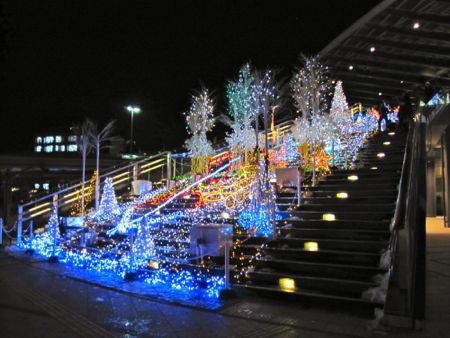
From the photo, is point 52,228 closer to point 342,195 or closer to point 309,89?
point 342,195

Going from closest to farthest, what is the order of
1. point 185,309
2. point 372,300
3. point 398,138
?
point 372,300 < point 185,309 < point 398,138

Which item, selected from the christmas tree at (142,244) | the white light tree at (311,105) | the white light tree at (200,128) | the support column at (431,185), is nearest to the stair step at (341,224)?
the christmas tree at (142,244)

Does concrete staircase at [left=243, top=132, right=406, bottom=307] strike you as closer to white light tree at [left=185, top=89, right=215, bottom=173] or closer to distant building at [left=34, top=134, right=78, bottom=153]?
white light tree at [left=185, top=89, right=215, bottom=173]

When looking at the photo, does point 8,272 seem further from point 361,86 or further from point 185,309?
point 361,86

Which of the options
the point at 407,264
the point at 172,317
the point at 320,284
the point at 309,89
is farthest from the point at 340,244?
the point at 309,89

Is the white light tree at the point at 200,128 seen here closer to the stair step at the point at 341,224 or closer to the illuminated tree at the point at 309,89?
the illuminated tree at the point at 309,89

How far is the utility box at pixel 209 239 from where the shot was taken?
976cm

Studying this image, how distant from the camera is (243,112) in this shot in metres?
19.7

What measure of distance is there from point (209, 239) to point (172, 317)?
313 centimetres

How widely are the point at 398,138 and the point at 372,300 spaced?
11978 mm

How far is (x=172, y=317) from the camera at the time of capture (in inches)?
272

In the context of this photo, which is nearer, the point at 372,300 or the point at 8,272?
the point at 372,300

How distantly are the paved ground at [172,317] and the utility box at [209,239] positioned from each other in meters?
2.08

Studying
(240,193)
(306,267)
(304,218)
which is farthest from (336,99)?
(306,267)
